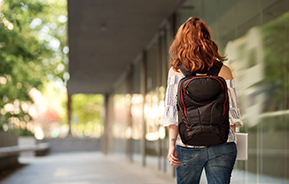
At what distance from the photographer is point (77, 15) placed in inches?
380

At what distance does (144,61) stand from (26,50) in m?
3.87

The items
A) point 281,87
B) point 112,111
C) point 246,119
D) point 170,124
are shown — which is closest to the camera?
point 170,124

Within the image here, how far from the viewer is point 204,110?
2490mm

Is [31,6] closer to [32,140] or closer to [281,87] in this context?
[281,87]

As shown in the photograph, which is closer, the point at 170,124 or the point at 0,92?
the point at 170,124

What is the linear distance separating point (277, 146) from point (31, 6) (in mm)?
8657

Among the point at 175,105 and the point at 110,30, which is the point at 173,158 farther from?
the point at 110,30

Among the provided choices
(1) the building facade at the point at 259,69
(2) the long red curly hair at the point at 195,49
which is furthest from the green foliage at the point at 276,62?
(2) the long red curly hair at the point at 195,49

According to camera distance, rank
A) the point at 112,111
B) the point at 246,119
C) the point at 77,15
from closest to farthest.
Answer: the point at 246,119 < the point at 77,15 < the point at 112,111

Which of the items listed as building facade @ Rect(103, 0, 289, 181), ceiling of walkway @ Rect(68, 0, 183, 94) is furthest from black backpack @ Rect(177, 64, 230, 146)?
ceiling of walkway @ Rect(68, 0, 183, 94)

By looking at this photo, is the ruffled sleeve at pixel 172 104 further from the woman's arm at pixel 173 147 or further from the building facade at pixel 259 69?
the building facade at pixel 259 69

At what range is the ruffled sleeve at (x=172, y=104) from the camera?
2.65 metres

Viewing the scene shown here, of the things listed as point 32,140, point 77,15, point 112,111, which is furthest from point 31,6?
point 32,140

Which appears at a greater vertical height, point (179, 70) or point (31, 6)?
point (31, 6)
